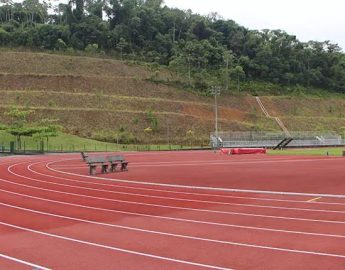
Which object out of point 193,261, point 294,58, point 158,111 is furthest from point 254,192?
point 294,58

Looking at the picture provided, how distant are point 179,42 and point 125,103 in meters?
41.1

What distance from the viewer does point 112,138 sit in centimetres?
6431

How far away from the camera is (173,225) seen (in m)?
11.3

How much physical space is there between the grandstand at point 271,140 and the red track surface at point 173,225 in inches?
1560

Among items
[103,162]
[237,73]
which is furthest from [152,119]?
[103,162]

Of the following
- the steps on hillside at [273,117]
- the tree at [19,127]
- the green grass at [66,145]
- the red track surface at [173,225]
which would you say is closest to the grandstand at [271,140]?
the steps on hillside at [273,117]

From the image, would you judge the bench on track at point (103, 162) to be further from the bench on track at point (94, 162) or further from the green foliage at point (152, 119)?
the green foliage at point (152, 119)

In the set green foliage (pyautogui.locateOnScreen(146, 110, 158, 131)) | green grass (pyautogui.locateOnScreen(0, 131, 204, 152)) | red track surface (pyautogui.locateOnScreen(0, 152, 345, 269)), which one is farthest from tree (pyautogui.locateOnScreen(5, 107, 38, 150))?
red track surface (pyautogui.locateOnScreen(0, 152, 345, 269))

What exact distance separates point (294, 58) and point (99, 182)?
331 ft

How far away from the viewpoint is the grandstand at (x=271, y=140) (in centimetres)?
6077

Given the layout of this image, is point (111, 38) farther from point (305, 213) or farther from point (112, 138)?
point (305, 213)

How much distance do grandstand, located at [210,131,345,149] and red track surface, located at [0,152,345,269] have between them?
3961 centimetres

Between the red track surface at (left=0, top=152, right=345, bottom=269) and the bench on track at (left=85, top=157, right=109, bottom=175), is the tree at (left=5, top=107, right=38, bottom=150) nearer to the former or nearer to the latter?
the bench on track at (left=85, top=157, right=109, bottom=175)

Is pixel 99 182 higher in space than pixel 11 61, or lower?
lower
